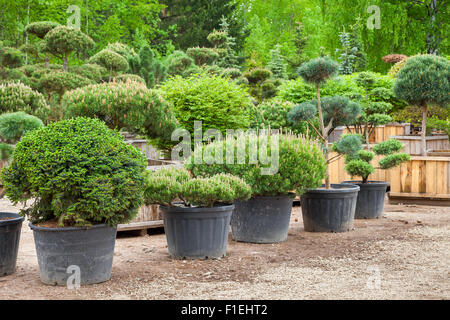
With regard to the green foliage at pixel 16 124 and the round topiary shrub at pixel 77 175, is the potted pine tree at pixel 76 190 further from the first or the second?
the green foliage at pixel 16 124

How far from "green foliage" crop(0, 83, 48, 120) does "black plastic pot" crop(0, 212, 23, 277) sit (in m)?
3.67

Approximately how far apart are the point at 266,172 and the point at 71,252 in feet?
8.19

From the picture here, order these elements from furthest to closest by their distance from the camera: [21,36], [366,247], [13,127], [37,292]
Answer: [21,36] → [366,247] → [13,127] → [37,292]

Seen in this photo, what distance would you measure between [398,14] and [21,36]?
16.1 m

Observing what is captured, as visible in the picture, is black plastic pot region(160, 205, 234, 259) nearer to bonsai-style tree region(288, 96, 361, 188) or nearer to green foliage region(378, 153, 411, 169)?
bonsai-style tree region(288, 96, 361, 188)

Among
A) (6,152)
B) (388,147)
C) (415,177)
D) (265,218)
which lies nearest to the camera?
(6,152)

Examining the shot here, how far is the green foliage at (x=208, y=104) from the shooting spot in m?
9.34

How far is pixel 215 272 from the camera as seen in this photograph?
189 inches

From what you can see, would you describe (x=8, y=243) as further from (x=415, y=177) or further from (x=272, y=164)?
(x=415, y=177)

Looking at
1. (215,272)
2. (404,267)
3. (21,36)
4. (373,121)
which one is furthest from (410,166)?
(21,36)

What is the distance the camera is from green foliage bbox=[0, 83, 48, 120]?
25.9ft

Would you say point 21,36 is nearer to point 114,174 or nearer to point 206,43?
point 206,43

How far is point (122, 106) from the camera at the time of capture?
6953 mm

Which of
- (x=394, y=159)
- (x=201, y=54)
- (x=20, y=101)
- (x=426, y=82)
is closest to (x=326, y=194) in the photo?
(x=394, y=159)
